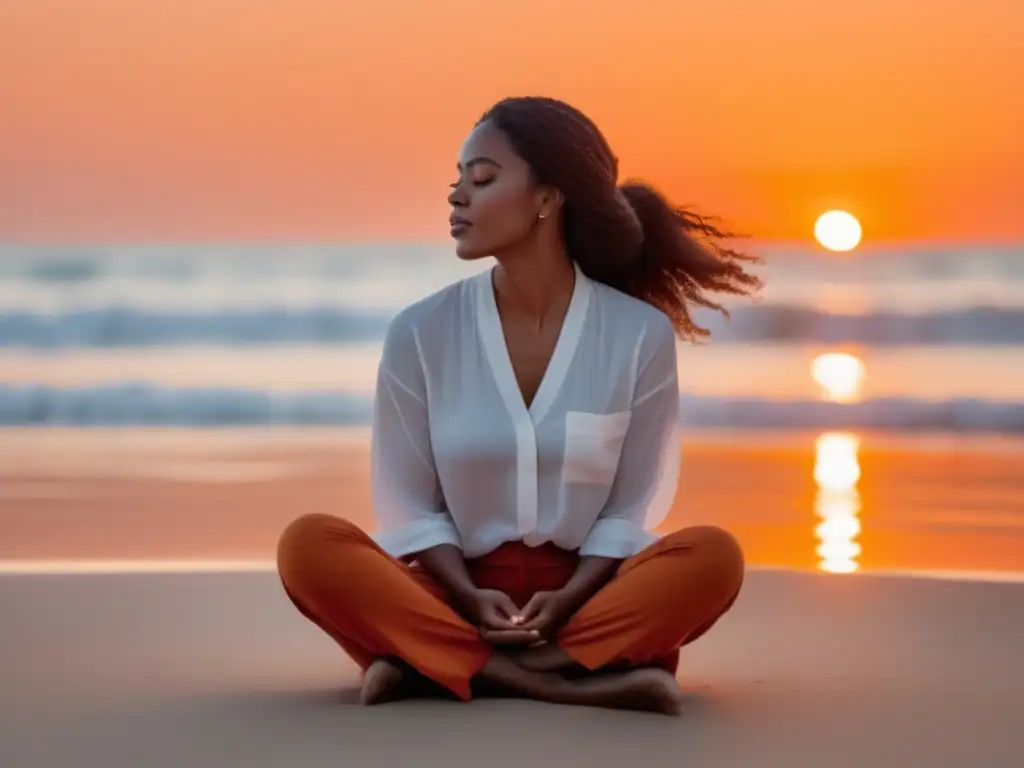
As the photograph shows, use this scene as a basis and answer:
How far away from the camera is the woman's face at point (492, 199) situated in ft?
10.8

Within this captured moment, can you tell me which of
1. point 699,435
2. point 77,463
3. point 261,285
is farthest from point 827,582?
point 261,285

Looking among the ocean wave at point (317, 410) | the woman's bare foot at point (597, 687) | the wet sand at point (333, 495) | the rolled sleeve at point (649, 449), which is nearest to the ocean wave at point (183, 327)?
the ocean wave at point (317, 410)

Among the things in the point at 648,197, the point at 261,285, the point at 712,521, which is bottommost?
the point at 712,521

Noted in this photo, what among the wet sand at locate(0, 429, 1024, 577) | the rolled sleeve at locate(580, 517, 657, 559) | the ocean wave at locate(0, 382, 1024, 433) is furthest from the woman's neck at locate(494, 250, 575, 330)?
the ocean wave at locate(0, 382, 1024, 433)

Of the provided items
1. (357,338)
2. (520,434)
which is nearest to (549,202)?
(520,434)

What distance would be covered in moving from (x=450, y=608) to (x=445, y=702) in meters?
0.16

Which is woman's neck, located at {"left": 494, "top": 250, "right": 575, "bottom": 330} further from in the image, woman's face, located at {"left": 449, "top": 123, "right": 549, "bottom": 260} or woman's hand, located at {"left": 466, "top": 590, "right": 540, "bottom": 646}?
woman's hand, located at {"left": 466, "top": 590, "right": 540, "bottom": 646}

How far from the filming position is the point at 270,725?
9.39 ft

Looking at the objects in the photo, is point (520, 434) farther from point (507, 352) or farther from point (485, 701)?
point (485, 701)

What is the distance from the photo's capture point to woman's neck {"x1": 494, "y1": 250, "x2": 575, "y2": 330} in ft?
11.0

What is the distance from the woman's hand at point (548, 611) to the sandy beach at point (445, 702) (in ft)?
0.45

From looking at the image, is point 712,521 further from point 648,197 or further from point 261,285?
point 261,285

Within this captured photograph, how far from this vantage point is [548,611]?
3125mm

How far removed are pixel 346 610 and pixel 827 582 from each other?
1.85 m
